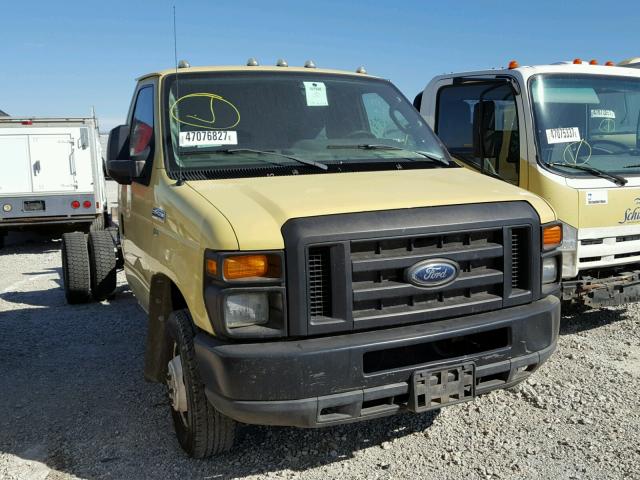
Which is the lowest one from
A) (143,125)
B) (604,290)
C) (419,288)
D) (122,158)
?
(604,290)

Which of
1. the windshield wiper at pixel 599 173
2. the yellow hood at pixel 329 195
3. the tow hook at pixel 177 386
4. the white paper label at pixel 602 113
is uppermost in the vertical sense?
the white paper label at pixel 602 113

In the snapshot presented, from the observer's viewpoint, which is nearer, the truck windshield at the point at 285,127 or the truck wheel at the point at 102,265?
the truck windshield at the point at 285,127

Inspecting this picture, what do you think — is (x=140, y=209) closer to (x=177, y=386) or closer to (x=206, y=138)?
(x=206, y=138)

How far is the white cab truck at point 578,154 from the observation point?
544 centimetres

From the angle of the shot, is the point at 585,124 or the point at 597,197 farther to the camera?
the point at 585,124

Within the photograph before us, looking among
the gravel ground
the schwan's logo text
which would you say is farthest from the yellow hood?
the schwan's logo text

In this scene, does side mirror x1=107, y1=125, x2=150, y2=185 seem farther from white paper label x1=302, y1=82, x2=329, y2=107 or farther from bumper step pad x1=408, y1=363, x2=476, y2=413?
bumper step pad x1=408, y1=363, x2=476, y2=413

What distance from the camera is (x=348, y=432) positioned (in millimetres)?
3973

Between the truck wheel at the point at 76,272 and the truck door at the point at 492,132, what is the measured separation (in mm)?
4229

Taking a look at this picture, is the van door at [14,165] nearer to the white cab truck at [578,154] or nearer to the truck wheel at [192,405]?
the white cab truck at [578,154]

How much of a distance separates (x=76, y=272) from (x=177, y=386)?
4.34 meters

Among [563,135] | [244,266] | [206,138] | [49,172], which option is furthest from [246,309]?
[49,172]

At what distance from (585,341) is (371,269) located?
3.42 metres

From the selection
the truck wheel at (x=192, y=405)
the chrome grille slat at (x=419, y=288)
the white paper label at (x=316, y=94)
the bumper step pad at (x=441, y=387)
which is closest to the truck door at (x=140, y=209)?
the truck wheel at (x=192, y=405)
